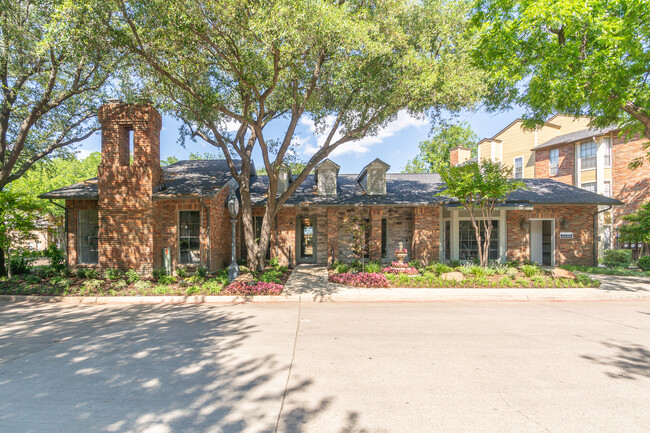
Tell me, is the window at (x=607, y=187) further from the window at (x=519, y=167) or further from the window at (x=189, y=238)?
the window at (x=189, y=238)

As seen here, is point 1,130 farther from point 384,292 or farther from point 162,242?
point 384,292

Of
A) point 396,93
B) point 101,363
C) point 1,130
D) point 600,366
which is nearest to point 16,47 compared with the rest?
point 1,130

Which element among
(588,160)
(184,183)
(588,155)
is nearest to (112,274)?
(184,183)

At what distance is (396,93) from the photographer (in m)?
8.41

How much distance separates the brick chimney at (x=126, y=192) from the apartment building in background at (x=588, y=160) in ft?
55.2

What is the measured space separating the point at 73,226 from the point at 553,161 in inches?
1135

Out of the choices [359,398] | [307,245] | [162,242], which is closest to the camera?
[359,398]

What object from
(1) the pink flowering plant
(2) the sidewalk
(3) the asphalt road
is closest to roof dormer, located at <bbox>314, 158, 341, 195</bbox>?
(1) the pink flowering plant

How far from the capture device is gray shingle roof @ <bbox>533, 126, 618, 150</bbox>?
17875 mm

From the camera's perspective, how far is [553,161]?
20672 millimetres

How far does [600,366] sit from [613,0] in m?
10.2

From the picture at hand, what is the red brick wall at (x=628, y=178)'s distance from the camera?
54.6ft

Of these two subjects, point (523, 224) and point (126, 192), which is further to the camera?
point (523, 224)

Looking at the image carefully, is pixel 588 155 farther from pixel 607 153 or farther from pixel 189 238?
pixel 189 238
